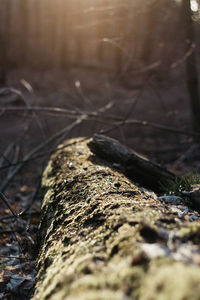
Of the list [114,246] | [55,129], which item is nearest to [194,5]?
[55,129]

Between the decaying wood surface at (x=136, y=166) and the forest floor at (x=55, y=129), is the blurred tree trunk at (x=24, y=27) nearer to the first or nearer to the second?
the forest floor at (x=55, y=129)

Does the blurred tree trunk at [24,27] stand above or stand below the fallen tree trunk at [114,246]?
above

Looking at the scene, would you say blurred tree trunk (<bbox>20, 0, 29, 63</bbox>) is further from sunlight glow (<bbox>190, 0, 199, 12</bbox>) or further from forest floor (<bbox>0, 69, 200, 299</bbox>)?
sunlight glow (<bbox>190, 0, 199, 12</bbox>)

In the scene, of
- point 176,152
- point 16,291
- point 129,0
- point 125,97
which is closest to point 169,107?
point 125,97

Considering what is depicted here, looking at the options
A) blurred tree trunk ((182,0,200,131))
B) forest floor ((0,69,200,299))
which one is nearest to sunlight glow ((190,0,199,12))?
blurred tree trunk ((182,0,200,131))

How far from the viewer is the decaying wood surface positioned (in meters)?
2.82

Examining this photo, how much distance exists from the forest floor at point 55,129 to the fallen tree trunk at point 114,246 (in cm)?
60

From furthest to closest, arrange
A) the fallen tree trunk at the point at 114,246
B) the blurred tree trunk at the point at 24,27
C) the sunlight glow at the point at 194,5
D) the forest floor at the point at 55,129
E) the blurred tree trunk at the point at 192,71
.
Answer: the blurred tree trunk at the point at 24,27
the blurred tree trunk at the point at 192,71
the sunlight glow at the point at 194,5
the forest floor at the point at 55,129
the fallen tree trunk at the point at 114,246

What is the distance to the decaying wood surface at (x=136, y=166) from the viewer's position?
2.82 metres

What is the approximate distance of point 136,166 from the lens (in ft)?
9.46

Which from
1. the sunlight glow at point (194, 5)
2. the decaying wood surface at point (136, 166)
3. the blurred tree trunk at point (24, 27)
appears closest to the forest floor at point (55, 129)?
the decaying wood surface at point (136, 166)

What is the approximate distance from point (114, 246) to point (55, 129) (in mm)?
7567

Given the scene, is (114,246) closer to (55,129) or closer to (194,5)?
(194,5)

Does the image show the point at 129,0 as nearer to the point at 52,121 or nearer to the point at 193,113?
the point at 193,113
